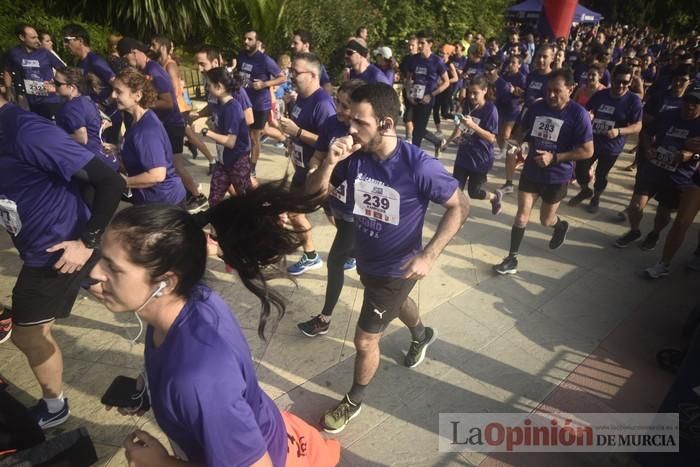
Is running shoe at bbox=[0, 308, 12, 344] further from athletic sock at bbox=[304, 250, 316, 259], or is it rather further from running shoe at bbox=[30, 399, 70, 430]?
athletic sock at bbox=[304, 250, 316, 259]

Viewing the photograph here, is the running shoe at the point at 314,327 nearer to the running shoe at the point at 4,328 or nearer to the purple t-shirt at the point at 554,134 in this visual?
the running shoe at the point at 4,328

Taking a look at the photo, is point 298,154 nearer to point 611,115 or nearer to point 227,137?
Result: point 227,137

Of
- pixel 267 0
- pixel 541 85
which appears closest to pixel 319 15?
pixel 267 0

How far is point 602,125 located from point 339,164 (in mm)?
4104

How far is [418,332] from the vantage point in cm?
347

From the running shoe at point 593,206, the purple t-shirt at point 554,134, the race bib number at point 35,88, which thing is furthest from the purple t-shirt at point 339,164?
the race bib number at point 35,88

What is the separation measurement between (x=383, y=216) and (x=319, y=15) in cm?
1226

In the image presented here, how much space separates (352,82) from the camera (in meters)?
3.93

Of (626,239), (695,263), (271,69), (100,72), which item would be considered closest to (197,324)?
(626,239)

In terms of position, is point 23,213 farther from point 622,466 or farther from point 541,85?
point 541,85

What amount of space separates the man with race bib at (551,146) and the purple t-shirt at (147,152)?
11.2ft

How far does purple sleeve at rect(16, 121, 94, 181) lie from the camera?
229cm

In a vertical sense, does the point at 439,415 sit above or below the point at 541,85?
below

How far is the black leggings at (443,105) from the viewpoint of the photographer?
32.6 ft
